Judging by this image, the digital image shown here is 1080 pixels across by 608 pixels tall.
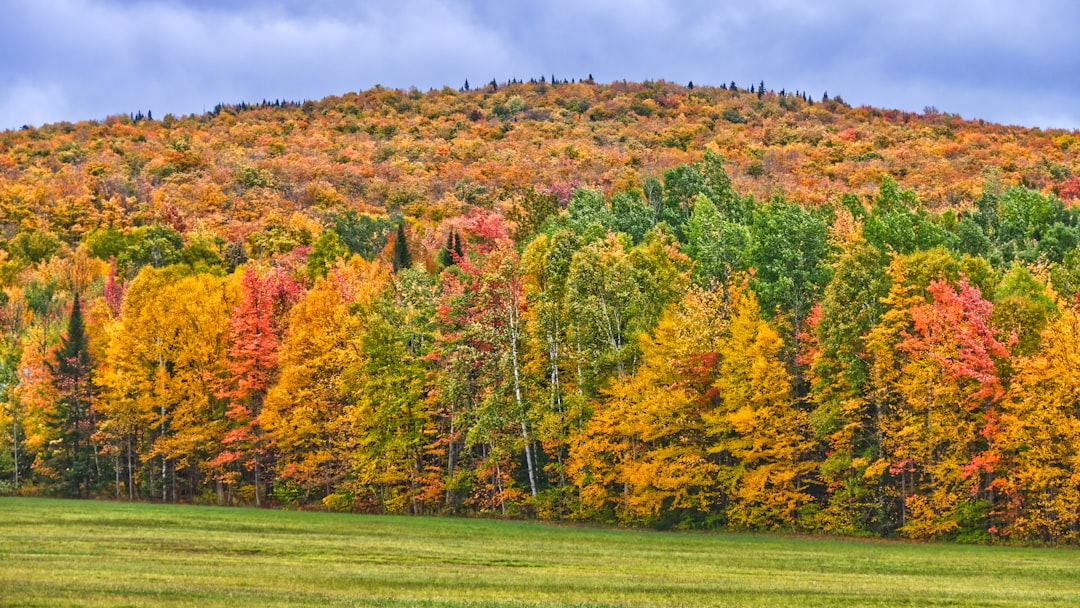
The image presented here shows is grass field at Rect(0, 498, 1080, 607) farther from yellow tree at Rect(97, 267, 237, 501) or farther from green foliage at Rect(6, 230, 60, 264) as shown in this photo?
green foliage at Rect(6, 230, 60, 264)

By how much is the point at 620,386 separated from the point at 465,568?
2517 cm

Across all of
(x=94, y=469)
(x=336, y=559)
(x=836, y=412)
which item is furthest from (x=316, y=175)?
(x=336, y=559)

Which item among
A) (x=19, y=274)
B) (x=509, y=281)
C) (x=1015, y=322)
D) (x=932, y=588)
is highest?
(x=19, y=274)

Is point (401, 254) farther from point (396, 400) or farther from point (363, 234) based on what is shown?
point (396, 400)

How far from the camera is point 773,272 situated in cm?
5619

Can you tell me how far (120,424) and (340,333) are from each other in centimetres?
1534

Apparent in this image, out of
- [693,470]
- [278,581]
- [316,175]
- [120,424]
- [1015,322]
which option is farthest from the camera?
[316,175]

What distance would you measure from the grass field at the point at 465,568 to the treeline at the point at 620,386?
20.4 ft

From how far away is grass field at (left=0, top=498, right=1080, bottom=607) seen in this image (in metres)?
19.8

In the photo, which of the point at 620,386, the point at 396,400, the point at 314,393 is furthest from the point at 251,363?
the point at 620,386

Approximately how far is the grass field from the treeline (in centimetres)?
623

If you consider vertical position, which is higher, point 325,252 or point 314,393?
point 325,252

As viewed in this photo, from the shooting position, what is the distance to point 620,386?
50.4 m

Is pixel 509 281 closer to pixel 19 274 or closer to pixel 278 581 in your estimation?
pixel 278 581
